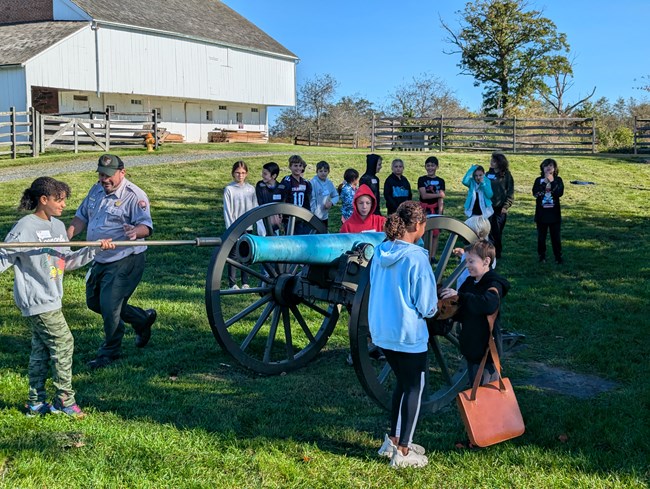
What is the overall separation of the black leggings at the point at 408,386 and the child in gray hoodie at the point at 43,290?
7.31 feet

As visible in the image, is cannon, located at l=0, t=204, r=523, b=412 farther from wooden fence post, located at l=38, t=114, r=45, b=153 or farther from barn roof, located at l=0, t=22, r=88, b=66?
barn roof, located at l=0, t=22, r=88, b=66

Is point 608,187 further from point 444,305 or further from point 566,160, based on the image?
point 444,305

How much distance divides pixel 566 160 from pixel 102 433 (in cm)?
2475

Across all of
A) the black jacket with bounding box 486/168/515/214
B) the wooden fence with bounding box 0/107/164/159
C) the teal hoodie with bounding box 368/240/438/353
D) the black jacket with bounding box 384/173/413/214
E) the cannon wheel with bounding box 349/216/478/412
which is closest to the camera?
the teal hoodie with bounding box 368/240/438/353

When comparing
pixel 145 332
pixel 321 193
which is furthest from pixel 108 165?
pixel 321 193

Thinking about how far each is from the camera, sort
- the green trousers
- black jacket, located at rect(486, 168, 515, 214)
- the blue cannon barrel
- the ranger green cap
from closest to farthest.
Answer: the green trousers
the blue cannon barrel
the ranger green cap
black jacket, located at rect(486, 168, 515, 214)

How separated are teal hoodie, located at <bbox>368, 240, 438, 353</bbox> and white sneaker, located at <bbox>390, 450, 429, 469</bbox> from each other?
2.11ft

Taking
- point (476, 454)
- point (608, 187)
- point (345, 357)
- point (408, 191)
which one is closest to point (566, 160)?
point (608, 187)

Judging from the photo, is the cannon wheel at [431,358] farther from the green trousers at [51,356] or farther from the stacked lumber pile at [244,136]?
the stacked lumber pile at [244,136]

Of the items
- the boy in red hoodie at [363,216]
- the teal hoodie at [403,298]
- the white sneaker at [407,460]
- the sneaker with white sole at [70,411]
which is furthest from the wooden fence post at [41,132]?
the white sneaker at [407,460]

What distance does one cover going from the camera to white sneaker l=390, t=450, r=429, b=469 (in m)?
4.43

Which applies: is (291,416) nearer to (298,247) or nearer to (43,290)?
(298,247)

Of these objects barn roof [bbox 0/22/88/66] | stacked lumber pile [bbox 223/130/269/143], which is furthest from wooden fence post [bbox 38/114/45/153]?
stacked lumber pile [bbox 223/130/269/143]

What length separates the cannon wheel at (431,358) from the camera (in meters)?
4.75
